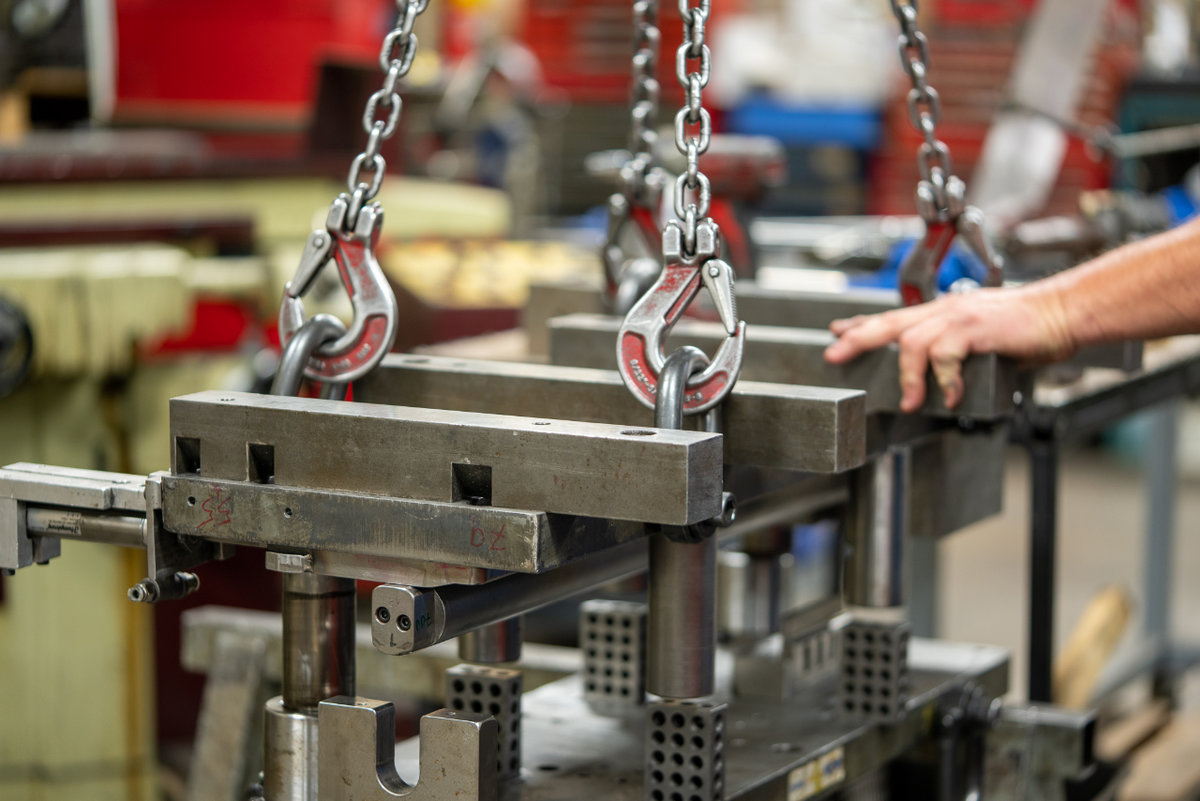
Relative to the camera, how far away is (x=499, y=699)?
4.81ft

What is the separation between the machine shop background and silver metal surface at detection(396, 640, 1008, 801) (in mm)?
54

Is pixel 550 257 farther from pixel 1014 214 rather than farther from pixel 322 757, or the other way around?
pixel 322 757

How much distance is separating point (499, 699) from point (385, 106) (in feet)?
1.83

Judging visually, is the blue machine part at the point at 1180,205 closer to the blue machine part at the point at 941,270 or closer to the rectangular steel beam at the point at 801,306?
the blue machine part at the point at 941,270

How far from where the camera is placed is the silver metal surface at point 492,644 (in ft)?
4.99

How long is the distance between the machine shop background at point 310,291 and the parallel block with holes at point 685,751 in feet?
0.64

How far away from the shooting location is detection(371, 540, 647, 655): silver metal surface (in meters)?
1.08


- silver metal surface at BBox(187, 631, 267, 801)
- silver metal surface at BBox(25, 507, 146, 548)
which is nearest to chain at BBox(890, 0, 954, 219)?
silver metal surface at BBox(25, 507, 146, 548)

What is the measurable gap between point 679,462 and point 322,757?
0.38 meters

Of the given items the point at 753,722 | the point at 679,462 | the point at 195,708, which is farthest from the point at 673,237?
the point at 195,708

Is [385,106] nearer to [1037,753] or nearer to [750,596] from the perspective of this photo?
[750,596]

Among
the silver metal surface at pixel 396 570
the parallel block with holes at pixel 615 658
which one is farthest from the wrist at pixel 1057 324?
the silver metal surface at pixel 396 570

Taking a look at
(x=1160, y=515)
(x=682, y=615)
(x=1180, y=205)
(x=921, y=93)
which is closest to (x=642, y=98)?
(x=921, y=93)

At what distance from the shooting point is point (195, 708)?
2906 millimetres
